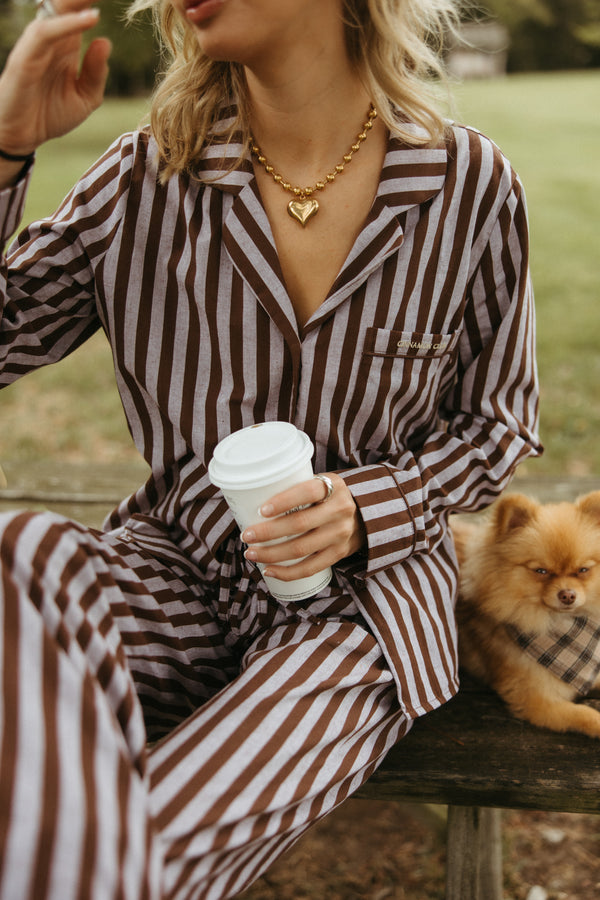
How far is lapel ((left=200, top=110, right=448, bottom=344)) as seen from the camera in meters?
1.56

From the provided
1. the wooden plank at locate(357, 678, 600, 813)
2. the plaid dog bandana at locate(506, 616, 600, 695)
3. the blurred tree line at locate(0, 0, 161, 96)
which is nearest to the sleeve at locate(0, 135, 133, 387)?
the wooden plank at locate(357, 678, 600, 813)

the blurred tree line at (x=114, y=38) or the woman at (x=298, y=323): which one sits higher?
the woman at (x=298, y=323)

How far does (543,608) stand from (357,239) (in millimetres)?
836

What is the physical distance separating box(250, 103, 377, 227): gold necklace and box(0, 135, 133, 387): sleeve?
0.94ft

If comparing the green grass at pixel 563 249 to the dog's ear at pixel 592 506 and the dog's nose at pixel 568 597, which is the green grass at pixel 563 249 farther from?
the dog's nose at pixel 568 597

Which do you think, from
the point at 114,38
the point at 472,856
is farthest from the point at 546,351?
the point at 114,38

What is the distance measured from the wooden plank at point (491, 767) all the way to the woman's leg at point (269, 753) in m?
0.08

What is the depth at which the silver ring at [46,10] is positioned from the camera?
4.38 ft

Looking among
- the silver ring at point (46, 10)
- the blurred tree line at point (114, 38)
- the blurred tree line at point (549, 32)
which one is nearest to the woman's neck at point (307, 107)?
the silver ring at point (46, 10)

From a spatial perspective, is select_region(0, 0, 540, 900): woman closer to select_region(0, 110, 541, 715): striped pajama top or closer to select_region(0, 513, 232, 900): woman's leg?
select_region(0, 110, 541, 715): striped pajama top

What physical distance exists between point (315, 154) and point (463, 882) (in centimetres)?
153

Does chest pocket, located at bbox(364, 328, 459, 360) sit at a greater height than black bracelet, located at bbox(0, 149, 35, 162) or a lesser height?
lesser

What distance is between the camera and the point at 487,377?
1.75 meters

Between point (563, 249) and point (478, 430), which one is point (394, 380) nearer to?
point (478, 430)
